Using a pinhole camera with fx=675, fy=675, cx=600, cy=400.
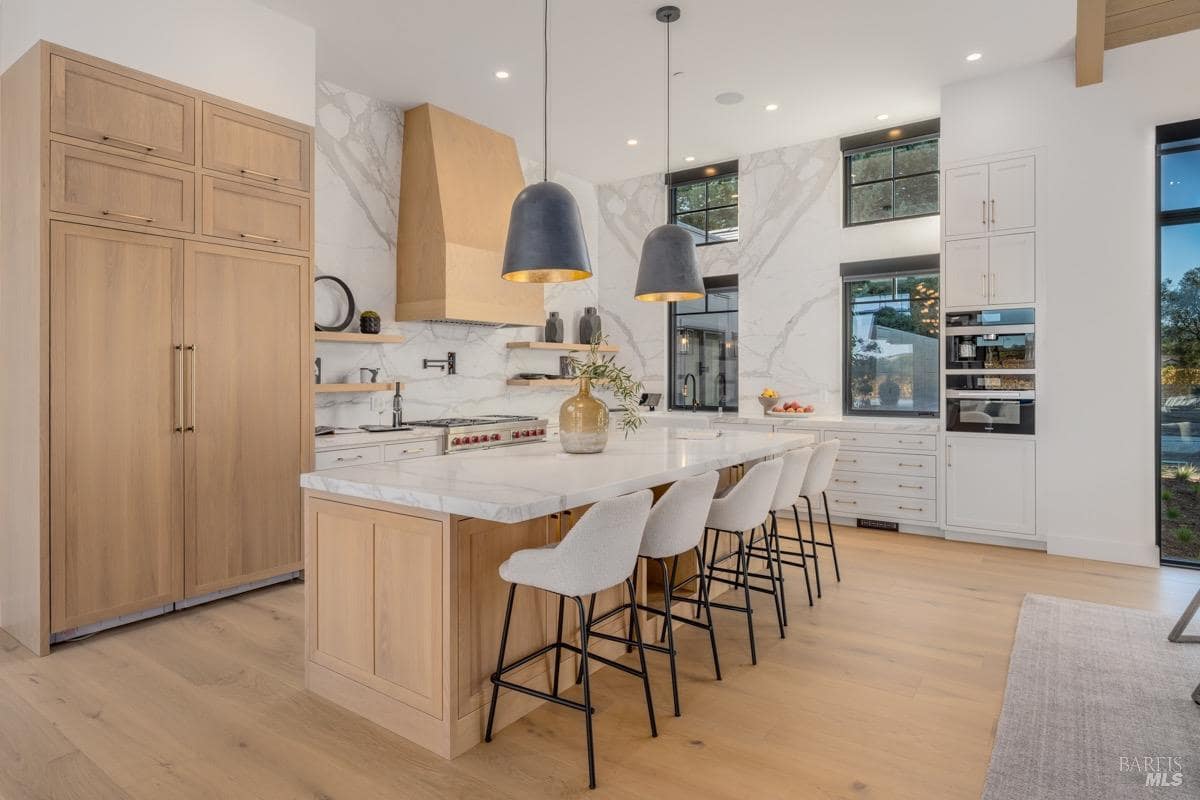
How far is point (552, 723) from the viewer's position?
244cm

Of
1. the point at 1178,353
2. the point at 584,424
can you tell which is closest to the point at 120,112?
the point at 584,424

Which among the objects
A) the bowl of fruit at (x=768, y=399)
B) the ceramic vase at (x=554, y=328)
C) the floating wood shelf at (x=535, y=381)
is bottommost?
the bowl of fruit at (x=768, y=399)

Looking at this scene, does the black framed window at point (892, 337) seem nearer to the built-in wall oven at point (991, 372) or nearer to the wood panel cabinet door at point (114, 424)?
the built-in wall oven at point (991, 372)

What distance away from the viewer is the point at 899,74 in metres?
4.77

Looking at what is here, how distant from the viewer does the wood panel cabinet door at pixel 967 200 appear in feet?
16.0

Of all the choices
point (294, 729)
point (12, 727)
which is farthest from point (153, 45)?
point (294, 729)

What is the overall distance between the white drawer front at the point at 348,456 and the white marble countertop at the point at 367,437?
0.03m

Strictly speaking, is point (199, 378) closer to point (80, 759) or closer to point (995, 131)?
point (80, 759)

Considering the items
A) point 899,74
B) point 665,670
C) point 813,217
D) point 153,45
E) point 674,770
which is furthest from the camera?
point 813,217

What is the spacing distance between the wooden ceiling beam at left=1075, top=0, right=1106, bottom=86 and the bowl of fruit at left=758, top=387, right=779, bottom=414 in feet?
10.0

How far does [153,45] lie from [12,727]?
3066 mm

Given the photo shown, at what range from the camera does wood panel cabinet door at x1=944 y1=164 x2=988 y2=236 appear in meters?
4.86

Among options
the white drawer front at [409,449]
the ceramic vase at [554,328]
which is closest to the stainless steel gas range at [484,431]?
the white drawer front at [409,449]

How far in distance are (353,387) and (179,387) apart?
129 centimetres
